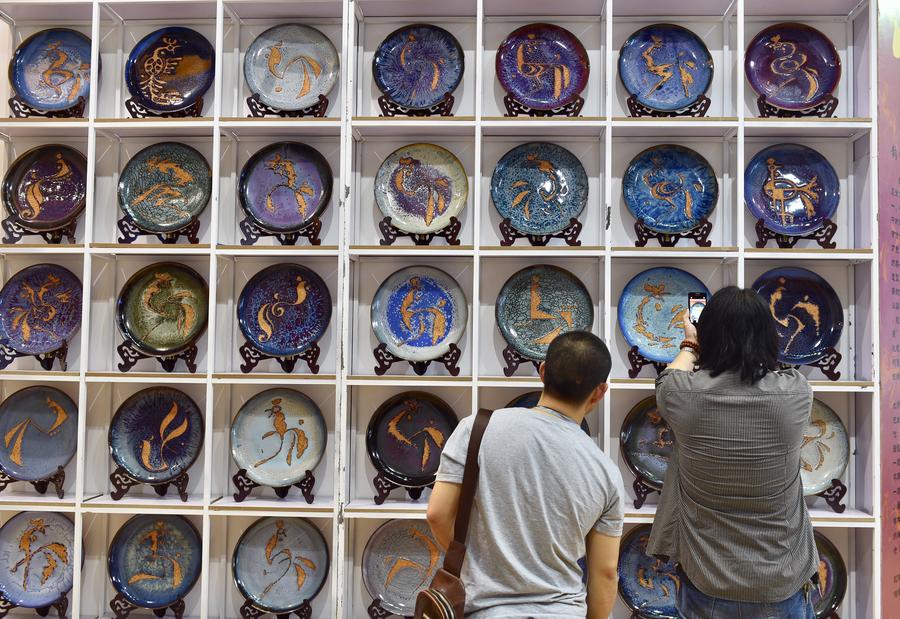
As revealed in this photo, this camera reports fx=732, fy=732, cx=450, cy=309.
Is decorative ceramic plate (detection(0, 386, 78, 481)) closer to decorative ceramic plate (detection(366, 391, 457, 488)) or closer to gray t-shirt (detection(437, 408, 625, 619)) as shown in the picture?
decorative ceramic plate (detection(366, 391, 457, 488))

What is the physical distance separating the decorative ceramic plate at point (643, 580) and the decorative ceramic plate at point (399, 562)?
2.30 feet

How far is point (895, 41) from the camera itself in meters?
2.78

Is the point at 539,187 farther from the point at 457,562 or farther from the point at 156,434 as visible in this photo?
the point at 156,434

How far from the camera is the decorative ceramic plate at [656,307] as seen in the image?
9.17ft

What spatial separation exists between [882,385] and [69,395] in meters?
3.14

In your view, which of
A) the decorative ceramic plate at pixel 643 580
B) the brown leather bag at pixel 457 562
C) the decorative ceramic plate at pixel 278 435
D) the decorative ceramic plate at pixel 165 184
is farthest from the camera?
the decorative ceramic plate at pixel 165 184

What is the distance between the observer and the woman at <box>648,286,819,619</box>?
181 centimetres

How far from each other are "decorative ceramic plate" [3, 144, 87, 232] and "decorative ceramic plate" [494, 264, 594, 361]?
5.76 feet

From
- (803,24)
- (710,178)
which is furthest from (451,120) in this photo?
(803,24)

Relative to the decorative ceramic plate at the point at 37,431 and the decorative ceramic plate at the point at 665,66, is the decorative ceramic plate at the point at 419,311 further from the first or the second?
the decorative ceramic plate at the point at 37,431

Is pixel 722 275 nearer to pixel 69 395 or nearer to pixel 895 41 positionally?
pixel 895 41

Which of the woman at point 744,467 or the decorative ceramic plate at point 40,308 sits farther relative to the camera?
the decorative ceramic plate at point 40,308

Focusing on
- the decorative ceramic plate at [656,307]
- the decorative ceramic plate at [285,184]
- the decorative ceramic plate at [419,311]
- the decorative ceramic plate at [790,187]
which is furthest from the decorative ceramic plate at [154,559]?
the decorative ceramic plate at [790,187]

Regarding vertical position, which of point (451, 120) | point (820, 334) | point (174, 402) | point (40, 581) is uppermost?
point (451, 120)
